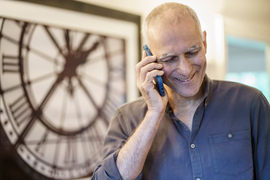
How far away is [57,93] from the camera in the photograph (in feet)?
4.63

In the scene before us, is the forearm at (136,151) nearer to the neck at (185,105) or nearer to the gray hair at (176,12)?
the neck at (185,105)

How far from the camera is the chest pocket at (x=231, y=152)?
1.04 metres

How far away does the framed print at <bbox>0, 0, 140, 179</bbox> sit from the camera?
4.19ft

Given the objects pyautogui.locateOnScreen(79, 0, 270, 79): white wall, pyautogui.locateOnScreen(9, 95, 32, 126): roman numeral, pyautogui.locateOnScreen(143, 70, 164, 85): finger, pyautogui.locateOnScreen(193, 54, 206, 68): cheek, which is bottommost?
pyautogui.locateOnScreen(9, 95, 32, 126): roman numeral

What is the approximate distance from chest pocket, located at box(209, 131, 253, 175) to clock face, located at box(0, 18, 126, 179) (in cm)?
75

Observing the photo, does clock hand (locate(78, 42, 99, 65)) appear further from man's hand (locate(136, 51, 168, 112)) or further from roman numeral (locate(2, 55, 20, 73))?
man's hand (locate(136, 51, 168, 112))

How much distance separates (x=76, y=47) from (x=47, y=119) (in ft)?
1.46

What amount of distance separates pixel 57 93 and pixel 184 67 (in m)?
0.74

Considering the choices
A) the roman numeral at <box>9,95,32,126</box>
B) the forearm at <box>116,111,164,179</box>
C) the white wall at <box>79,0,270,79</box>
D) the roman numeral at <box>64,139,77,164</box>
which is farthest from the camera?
the white wall at <box>79,0,270,79</box>

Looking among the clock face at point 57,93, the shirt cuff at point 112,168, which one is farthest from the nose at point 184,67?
the clock face at point 57,93

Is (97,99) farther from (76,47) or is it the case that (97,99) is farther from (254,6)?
(254,6)

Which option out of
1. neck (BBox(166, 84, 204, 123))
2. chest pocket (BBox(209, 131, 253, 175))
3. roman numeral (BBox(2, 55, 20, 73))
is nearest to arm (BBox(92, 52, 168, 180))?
neck (BBox(166, 84, 204, 123))

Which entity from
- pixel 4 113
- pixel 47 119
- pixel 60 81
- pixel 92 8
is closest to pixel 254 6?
pixel 92 8

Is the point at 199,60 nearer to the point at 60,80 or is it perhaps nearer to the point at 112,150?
the point at 112,150
